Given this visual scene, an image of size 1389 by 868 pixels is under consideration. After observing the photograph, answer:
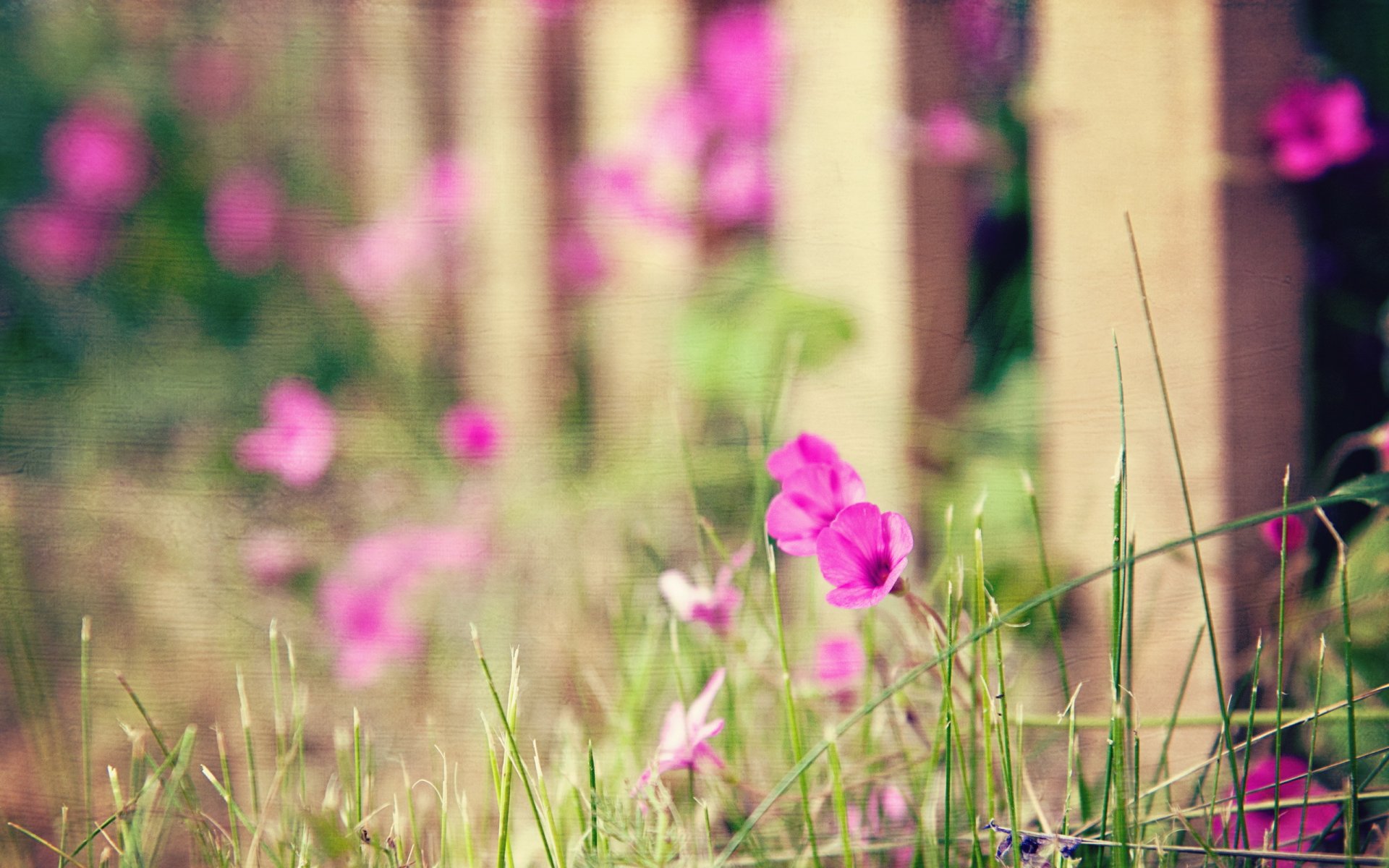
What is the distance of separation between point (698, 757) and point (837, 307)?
295mm

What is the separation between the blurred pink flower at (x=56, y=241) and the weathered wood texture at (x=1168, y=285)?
556mm

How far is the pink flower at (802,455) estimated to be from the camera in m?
0.34

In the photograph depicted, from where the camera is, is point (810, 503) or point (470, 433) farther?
point (470, 433)

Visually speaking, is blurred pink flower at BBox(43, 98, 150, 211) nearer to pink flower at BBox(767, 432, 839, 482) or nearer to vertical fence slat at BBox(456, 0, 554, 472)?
vertical fence slat at BBox(456, 0, 554, 472)

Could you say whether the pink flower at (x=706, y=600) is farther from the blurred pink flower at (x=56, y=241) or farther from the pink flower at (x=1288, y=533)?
the blurred pink flower at (x=56, y=241)

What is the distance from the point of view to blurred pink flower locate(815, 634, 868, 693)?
48 cm

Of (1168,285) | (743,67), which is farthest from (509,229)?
(1168,285)

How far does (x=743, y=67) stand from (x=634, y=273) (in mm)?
142

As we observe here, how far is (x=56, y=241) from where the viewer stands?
1.67 ft

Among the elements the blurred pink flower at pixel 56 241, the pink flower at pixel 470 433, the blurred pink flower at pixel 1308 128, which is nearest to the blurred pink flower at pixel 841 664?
the pink flower at pixel 470 433

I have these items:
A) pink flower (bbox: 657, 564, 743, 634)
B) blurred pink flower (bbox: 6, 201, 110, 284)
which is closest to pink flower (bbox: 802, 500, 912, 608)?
pink flower (bbox: 657, 564, 743, 634)

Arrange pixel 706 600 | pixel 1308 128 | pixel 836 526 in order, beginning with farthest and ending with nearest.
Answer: pixel 1308 128 → pixel 706 600 → pixel 836 526

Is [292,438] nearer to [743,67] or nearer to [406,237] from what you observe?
[406,237]

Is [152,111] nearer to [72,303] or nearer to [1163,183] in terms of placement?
[72,303]
